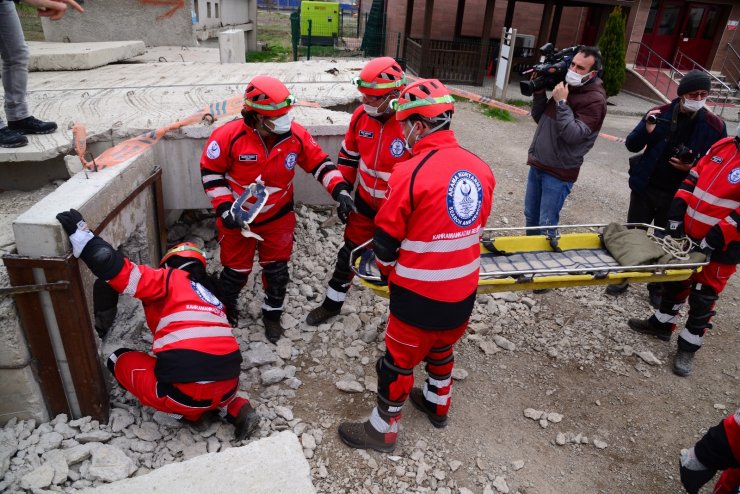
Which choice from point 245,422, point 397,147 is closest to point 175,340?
point 245,422

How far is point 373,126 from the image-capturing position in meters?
3.89

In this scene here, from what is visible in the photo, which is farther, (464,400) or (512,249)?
(512,249)

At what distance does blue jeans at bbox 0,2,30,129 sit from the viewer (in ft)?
12.1

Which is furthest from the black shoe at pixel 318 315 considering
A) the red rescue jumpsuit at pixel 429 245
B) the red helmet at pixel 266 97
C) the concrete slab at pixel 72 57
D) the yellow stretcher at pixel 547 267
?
the concrete slab at pixel 72 57

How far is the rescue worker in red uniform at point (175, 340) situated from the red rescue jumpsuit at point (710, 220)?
11.4 ft

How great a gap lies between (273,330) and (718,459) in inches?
119

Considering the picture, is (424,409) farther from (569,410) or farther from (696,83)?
(696,83)

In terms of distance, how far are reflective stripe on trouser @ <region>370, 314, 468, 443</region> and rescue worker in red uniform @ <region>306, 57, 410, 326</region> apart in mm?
1222

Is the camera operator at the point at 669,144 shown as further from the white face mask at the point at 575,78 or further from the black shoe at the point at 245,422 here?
the black shoe at the point at 245,422

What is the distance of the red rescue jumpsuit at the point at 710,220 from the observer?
373cm

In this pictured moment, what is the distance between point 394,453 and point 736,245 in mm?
2896

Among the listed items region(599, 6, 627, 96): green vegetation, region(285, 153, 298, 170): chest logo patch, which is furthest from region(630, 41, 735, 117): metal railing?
region(285, 153, 298, 170): chest logo patch

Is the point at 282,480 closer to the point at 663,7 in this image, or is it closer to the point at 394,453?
the point at 394,453

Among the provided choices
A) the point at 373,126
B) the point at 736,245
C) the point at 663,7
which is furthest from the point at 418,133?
the point at 663,7
